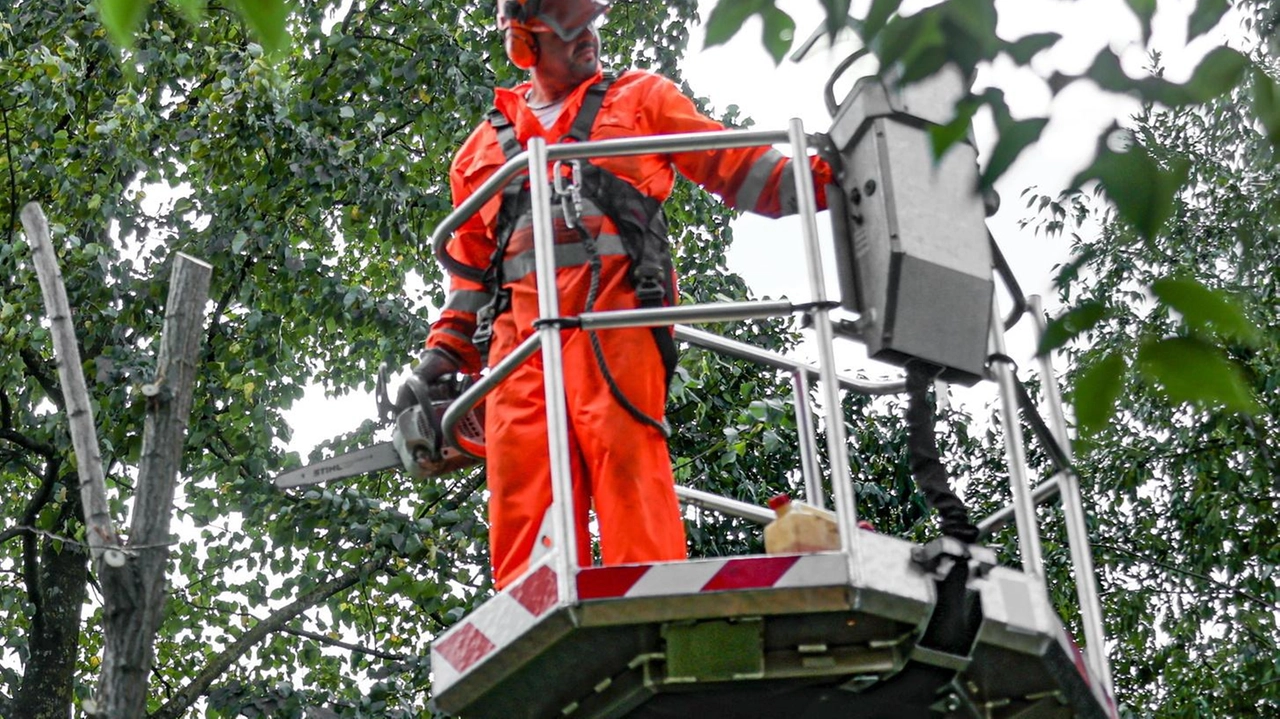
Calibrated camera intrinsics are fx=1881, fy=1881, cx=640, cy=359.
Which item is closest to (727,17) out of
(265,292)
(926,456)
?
(926,456)

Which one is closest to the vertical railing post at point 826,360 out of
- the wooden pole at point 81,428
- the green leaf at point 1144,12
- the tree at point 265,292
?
the green leaf at point 1144,12

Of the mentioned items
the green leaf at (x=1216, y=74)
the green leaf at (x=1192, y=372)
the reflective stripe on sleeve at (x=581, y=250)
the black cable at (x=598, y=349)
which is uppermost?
the reflective stripe on sleeve at (x=581, y=250)

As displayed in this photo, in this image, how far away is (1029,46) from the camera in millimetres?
2990

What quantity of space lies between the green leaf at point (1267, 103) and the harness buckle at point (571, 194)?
2.25 m

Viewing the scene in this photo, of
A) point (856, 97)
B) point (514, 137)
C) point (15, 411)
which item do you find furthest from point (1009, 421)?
point (15, 411)

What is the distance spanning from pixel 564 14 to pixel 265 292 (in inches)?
206

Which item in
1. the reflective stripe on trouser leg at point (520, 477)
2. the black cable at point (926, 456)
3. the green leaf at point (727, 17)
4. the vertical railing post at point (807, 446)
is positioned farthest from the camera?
the vertical railing post at point (807, 446)

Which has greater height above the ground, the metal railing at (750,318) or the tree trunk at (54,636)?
the tree trunk at (54,636)

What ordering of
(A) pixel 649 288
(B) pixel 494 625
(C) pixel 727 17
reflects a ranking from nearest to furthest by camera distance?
(C) pixel 727 17
(B) pixel 494 625
(A) pixel 649 288

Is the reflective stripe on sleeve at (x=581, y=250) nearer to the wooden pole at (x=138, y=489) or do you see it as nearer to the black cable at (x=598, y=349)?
the black cable at (x=598, y=349)

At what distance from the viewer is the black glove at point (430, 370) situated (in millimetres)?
5371

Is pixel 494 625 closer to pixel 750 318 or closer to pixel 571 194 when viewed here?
pixel 750 318

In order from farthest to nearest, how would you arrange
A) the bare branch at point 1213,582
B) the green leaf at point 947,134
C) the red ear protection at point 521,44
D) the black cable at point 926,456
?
the bare branch at point 1213,582 → the red ear protection at point 521,44 → the black cable at point 926,456 → the green leaf at point 947,134

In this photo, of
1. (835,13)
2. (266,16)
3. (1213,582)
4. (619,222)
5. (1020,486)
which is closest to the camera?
(266,16)
